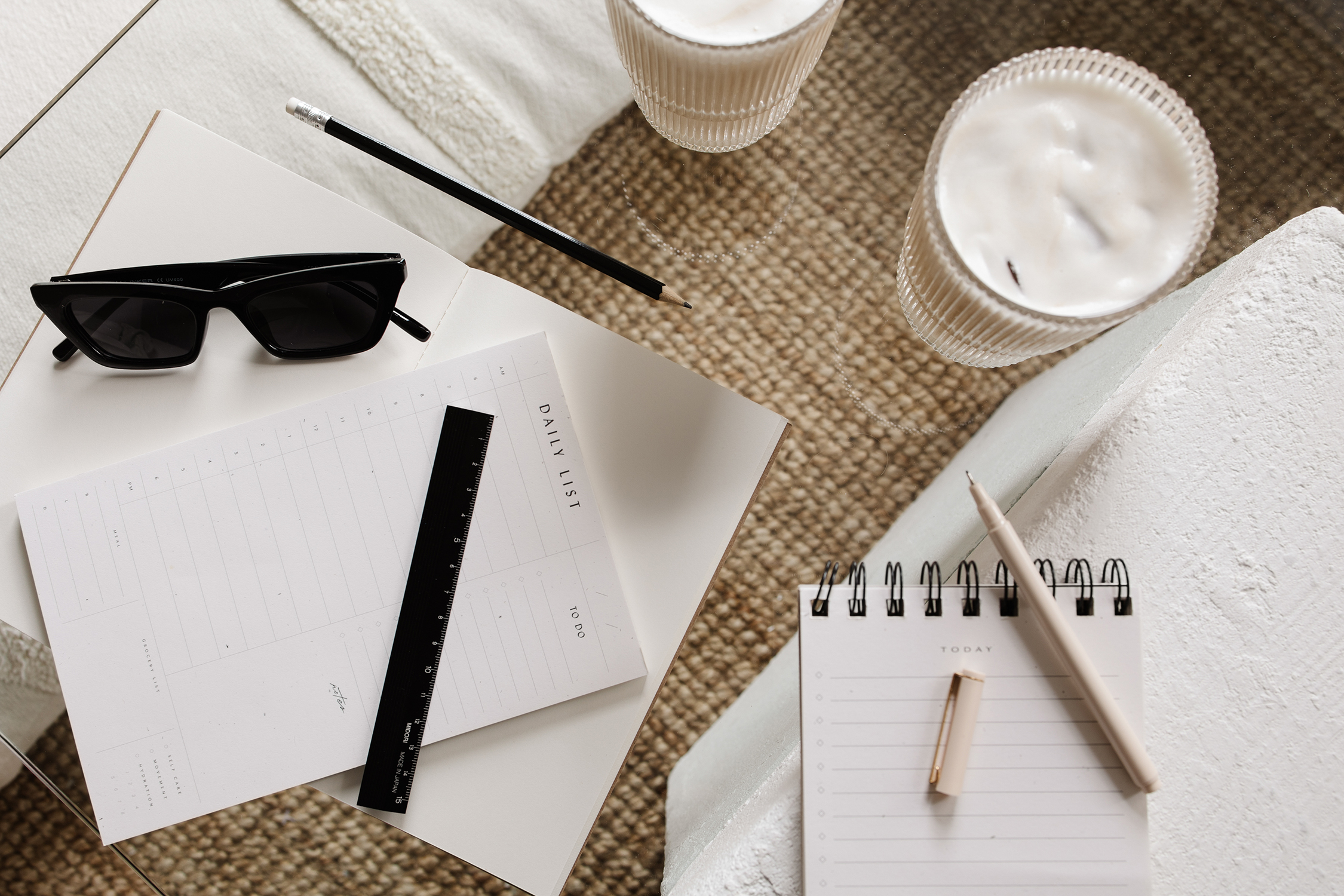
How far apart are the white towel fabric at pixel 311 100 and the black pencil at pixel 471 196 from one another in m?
0.06

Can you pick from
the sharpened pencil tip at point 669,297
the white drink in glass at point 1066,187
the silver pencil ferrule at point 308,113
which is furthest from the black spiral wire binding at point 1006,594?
the silver pencil ferrule at point 308,113

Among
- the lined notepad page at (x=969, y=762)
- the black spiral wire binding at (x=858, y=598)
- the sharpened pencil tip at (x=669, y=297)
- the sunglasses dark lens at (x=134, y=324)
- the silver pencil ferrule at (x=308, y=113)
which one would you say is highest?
the silver pencil ferrule at (x=308, y=113)

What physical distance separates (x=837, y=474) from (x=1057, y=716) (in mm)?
311

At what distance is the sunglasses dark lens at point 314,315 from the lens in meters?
0.49

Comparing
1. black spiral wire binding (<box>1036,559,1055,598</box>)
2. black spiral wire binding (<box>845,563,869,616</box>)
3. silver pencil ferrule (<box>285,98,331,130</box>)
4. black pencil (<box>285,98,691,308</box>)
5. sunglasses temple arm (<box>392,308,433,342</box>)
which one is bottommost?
black spiral wire binding (<box>845,563,869,616</box>)

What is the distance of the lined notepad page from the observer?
1.26 feet

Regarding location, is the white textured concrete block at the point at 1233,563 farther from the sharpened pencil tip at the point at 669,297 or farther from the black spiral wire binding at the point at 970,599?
the sharpened pencil tip at the point at 669,297

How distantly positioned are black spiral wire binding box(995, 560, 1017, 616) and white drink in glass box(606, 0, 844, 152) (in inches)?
10.9

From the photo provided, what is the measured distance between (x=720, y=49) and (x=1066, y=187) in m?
0.17

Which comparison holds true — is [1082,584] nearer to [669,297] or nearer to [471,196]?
[669,297]

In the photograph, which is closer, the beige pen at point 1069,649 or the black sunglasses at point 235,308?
the beige pen at point 1069,649

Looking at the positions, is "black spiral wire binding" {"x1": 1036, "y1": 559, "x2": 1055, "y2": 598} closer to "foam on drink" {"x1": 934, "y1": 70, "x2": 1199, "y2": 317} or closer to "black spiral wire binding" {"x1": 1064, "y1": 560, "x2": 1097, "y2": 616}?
A: "black spiral wire binding" {"x1": 1064, "y1": 560, "x2": 1097, "y2": 616}

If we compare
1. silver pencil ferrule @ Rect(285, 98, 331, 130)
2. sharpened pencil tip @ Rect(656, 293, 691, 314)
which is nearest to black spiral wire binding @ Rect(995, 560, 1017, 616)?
sharpened pencil tip @ Rect(656, 293, 691, 314)

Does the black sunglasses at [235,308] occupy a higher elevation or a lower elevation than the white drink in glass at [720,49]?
lower
